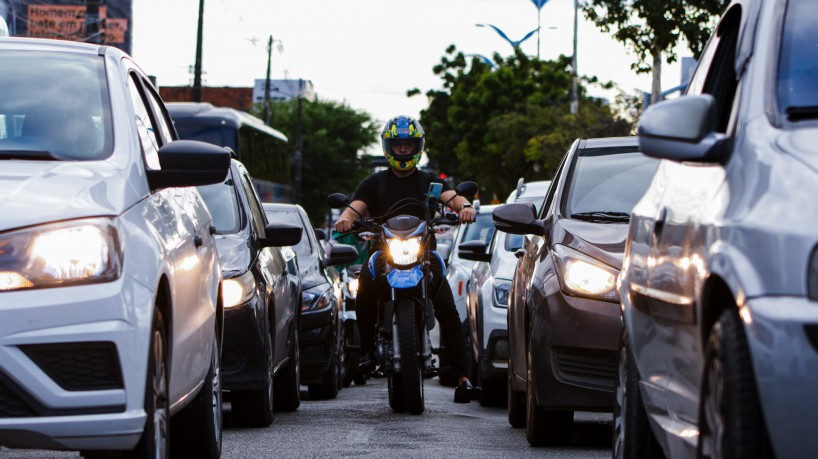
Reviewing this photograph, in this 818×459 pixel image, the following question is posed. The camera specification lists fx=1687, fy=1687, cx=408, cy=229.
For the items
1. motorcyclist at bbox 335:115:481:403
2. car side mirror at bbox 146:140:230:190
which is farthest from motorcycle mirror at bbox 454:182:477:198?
car side mirror at bbox 146:140:230:190

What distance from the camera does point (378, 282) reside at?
38.9 ft

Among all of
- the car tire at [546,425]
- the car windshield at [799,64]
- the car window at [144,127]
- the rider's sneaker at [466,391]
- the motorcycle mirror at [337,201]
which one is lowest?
the rider's sneaker at [466,391]

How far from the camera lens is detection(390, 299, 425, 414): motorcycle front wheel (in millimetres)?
11258

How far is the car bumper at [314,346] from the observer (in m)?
14.1

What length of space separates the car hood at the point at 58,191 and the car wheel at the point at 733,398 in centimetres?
219

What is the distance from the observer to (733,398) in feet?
12.8

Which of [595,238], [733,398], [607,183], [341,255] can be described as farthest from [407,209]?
[733,398]

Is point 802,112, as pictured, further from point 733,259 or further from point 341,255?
point 341,255

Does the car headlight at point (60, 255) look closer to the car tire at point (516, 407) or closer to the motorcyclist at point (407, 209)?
the car tire at point (516, 407)

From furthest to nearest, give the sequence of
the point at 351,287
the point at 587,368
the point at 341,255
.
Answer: the point at 351,287 → the point at 341,255 → the point at 587,368

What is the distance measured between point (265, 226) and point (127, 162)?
5.82 meters

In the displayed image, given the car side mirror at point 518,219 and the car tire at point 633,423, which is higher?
the car side mirror at point 518,219

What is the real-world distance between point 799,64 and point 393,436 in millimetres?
5295

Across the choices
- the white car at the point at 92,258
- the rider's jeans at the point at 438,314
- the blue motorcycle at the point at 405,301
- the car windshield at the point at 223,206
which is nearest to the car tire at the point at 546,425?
the blue motorcycle at the point at 405,301
